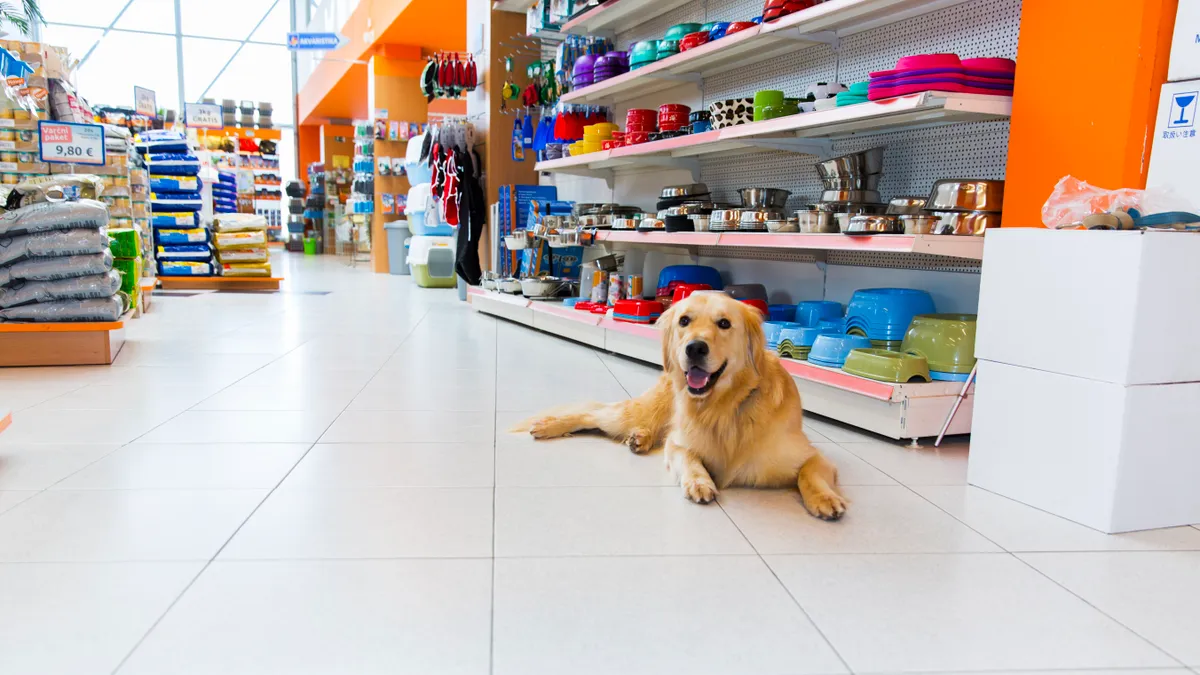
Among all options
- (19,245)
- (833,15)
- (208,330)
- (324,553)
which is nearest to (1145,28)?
(833,15)

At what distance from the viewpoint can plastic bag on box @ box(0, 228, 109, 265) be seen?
396 centimetres

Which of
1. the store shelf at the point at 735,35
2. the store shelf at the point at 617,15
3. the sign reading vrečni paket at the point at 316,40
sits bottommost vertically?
the store shelf at the point at 735,35

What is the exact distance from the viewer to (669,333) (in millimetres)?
2383

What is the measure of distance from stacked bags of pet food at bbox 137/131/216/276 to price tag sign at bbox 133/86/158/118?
1.57m

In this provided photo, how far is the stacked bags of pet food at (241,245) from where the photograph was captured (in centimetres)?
904

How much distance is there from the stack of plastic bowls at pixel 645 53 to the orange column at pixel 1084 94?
8.37 feet

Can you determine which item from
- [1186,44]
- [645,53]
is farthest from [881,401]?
[645,53]

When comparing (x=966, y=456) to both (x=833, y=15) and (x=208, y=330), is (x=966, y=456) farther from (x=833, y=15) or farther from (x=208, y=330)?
(x=208, y=330)

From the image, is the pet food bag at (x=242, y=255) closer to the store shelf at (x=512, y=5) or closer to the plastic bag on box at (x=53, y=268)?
the store shelf at (x=512, y=5)

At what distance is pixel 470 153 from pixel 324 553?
6.59m

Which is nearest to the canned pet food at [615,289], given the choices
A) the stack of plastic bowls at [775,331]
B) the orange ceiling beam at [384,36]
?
the stack of plastic bowls at [775,331]

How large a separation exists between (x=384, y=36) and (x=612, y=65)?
789cm

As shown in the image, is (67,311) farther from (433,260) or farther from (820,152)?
(433,260)

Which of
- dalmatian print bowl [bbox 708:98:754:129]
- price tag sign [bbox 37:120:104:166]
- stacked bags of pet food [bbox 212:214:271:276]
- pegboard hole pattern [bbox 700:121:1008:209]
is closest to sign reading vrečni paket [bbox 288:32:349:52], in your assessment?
stacked bags of pet food [bbox 212:214:271:276]
